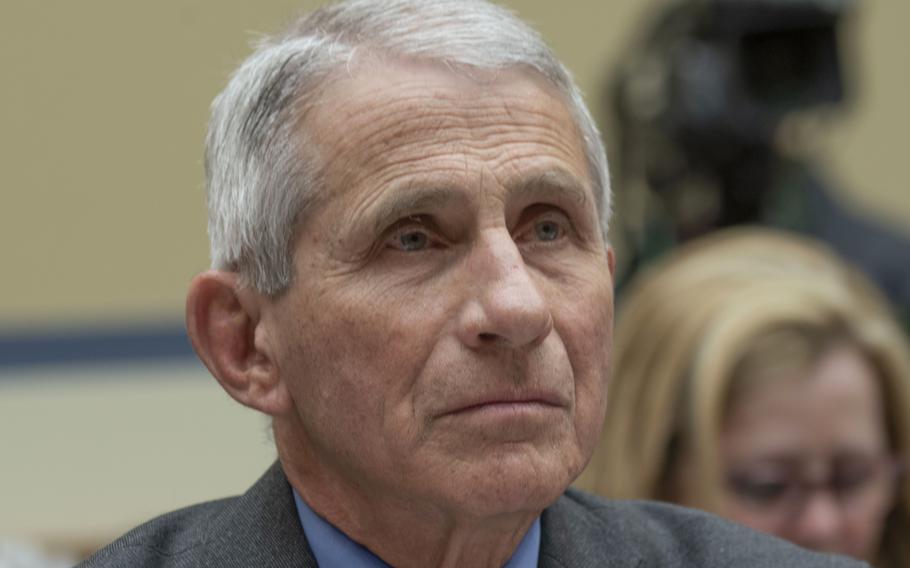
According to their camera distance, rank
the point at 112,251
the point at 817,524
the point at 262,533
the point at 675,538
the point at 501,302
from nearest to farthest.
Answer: the point at 501,302 → the point at 262,533 → the point at 675,538 → the point at 817,524 → the point at 112,251

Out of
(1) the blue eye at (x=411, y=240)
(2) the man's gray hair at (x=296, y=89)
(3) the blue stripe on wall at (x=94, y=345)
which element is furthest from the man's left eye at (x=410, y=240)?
(3) the blue stripe on wall at (x=94, y=345)

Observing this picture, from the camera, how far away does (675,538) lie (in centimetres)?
259

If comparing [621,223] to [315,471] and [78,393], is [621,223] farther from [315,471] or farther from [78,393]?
[315,471]

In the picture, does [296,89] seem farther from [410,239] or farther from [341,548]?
[341,548]

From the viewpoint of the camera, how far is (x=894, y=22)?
21.6 ft

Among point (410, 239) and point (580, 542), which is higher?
point (410, 239)

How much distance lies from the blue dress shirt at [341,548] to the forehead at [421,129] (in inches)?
17.6

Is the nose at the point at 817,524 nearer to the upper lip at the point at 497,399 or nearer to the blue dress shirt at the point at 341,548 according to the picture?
the blue dress shirt at the point at 341,548

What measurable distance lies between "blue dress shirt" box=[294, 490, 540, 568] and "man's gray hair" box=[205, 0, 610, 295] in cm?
31

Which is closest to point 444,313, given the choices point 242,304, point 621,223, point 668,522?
point 242,304

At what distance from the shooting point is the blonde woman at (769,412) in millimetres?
3541

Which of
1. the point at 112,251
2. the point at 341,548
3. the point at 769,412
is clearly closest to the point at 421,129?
the point at 341,548

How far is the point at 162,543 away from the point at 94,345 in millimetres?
3562

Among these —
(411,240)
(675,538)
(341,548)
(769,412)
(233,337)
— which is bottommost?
(769,412)
